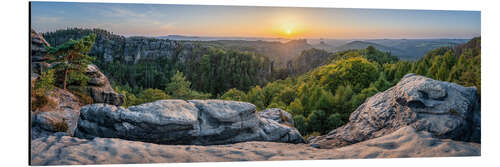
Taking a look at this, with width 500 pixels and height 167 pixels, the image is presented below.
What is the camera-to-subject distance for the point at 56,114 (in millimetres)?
7730

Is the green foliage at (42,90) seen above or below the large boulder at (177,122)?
above

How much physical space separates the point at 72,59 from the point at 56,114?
1.09 meters

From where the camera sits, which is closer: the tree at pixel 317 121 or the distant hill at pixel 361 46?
the tree at pixel 317 121

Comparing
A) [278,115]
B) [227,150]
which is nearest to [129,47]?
[227,150]

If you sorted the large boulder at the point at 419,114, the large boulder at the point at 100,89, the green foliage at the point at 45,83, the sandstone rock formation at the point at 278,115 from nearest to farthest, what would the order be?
the green foliage at the point at 45,83 < the large boulder at the point at 419,114 < the large boulder at the point at 100,89 < the sandstone rock formation at the point at 278,115

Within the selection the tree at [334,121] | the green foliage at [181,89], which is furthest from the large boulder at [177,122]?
the tree at [334,121]

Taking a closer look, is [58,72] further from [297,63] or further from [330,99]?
[330,99]

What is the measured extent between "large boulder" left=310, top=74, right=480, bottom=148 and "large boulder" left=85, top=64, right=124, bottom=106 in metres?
4.14

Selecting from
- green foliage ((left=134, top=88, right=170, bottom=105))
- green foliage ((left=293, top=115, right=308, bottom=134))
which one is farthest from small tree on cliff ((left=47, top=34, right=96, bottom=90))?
green foliage ((left=293, top=115, right=308, bottom=134))

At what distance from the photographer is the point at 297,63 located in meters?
9.38

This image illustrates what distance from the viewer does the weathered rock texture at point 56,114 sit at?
7410 mm

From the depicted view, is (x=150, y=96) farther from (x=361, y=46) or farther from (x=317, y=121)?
(x=361, y=46)

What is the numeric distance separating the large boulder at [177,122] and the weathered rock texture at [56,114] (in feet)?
1.06

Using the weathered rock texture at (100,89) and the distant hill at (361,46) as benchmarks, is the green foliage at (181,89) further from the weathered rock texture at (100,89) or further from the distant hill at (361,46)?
the distant hill at (361,46)
